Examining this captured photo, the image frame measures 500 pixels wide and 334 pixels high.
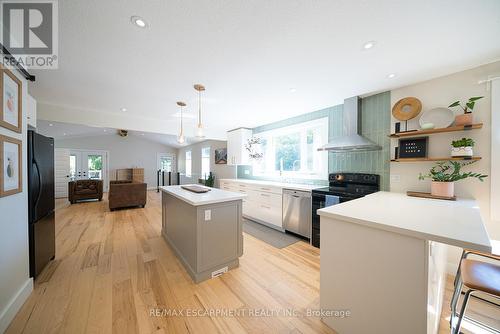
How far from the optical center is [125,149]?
8.83m

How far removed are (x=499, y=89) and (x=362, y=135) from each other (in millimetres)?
1329

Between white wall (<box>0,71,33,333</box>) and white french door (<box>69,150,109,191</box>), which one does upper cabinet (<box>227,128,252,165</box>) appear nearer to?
white wall (<box>0,71,33,333</box>)

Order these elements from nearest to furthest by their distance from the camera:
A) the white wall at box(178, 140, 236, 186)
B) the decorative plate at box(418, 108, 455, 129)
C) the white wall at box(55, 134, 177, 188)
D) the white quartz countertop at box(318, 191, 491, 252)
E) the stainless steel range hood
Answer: the white quartz countertop at box(318, 191, 491, 252) < the decorative plate at box(418, 108, 455, 129) < the stainless steel range hood < the white wall at box(178, 140, 236, 186) < the white wall at box(55, 134, 177, 188)

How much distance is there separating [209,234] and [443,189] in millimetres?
2657

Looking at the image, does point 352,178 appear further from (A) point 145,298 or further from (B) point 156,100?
(B) point 156,100

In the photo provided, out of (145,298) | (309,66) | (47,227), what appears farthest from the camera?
(47,227)

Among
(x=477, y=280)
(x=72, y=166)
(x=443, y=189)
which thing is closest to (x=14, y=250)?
(x=477, y=280)

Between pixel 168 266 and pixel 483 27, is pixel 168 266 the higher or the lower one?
the lower one

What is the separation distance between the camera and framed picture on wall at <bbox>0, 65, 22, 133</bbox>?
4.48 feet

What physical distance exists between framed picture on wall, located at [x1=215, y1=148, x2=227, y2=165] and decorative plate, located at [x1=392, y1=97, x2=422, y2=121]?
4606mm

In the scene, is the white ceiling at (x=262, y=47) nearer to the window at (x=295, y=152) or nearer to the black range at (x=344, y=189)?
the window at (x=295, y=152)

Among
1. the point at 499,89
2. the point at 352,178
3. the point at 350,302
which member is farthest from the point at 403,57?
the point at 350,302

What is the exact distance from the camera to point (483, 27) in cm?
142

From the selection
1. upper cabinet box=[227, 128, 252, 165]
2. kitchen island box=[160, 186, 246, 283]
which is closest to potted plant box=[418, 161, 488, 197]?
kitchen island box=[160, 186, 246, 283]
